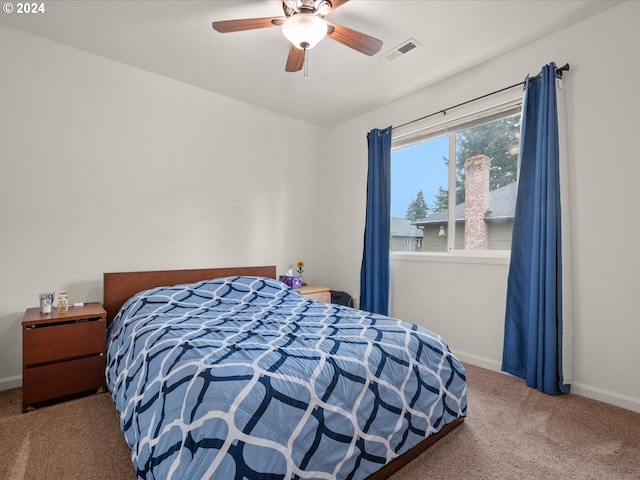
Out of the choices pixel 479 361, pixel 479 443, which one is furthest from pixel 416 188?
pixel 479 443

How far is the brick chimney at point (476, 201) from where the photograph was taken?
2.86 metres

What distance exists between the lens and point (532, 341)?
2.34 metres

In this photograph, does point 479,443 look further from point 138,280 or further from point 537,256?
point 138,280

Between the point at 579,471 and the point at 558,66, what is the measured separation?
2512mm

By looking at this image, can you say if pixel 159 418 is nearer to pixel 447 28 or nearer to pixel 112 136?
pixel 112 136

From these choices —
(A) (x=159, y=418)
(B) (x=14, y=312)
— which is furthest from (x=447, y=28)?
(B) (x=14, y=312)

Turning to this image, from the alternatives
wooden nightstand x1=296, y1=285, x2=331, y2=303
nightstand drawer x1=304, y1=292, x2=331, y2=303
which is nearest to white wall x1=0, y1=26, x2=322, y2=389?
wooden nightstand x1=296, y1=285, x2=331, y2=303

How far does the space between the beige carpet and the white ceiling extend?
2.55m

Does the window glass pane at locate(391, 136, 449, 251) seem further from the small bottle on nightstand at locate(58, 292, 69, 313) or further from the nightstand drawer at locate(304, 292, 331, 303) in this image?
the small bottle on nightstand at locate(58, 292, 69, 313)

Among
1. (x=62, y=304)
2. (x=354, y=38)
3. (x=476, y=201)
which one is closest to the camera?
(x=354, y=38)

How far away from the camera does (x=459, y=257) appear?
9.63ft

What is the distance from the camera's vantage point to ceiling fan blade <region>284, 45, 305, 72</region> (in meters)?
2.11

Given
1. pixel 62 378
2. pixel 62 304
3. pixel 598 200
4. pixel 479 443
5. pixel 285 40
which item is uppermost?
pixel 285 40

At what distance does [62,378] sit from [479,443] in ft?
8.35
